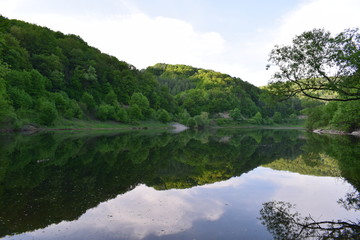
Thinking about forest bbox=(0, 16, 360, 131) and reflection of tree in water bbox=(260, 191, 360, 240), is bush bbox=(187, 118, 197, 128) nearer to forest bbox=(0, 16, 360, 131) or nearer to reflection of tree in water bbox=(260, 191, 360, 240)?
forest bbox=(0, 16, 360, 131)

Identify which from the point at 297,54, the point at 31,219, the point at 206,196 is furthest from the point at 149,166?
the point at 297,54

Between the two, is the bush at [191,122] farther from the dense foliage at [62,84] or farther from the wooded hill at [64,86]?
the dense foliage at [62,84]

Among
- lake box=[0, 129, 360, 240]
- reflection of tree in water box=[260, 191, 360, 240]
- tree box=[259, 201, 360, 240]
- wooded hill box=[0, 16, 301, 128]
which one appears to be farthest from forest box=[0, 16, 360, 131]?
tree box=[259, 201, 360, 240]

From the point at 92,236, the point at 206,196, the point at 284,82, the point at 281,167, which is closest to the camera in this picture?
the point at 92,236

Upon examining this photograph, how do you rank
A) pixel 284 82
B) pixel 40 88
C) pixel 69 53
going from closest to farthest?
1. pixel 284 82
2. pixel 40 88
3. pixel 69 53

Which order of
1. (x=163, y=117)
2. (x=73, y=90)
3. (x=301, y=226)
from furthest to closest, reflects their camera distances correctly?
(x=163, y=117) → (x=73, y=90) → (x=301, y=226)

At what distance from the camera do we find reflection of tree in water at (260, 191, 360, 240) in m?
8.07

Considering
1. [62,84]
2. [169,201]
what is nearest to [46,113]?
[62,84]

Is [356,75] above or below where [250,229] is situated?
above

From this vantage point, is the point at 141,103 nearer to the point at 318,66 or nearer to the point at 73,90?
the point at 73,90

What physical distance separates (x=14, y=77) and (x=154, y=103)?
3152 inches

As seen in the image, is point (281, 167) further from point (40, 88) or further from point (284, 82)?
point (40, 88)

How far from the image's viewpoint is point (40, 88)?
72750 mm

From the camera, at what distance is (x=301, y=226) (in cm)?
882
